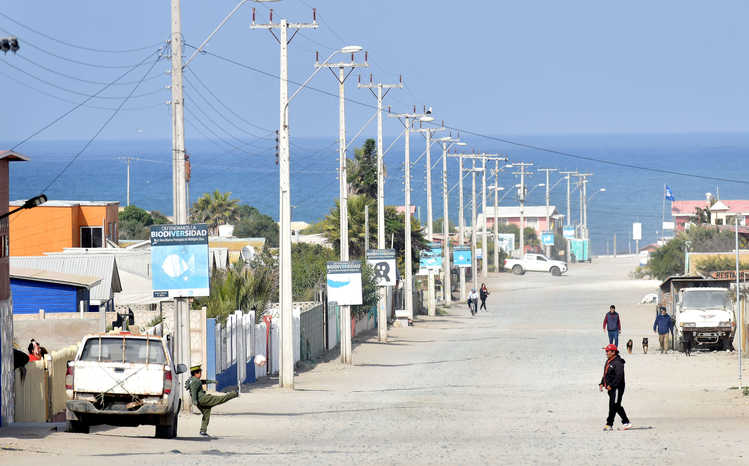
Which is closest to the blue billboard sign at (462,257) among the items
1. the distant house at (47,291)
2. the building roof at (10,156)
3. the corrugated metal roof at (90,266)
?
the corrugated metal roof at (90,266)

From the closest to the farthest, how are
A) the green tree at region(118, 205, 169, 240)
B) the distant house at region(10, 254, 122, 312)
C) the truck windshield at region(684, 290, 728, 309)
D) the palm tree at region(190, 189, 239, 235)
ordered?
the truck windshield at region(684, 290, 728, 309) → the distant house at region(10, 254, 122, 312) → the green tree at region(118, 205, 169, 240) → the palm tree at region(190, 189, 239, 235)

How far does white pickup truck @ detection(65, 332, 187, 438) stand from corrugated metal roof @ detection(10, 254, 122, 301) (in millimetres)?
23881

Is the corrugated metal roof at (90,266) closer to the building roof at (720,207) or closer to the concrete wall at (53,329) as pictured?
the concrete wall at (53,329)

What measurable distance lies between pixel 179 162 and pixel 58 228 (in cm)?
3480

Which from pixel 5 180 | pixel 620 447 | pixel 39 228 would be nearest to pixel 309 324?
pixel 39 228

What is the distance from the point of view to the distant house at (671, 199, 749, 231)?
121 m

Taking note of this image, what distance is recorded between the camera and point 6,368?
2386 centimetres

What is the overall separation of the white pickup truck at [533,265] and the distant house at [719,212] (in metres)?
15.1

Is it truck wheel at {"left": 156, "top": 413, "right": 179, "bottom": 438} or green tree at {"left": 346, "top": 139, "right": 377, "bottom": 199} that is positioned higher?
green tree at {"left": 346, "top": 139, "right": 377, "bottom": 199}

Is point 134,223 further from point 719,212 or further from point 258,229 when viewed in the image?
point 719,212

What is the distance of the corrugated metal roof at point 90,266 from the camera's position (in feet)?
149

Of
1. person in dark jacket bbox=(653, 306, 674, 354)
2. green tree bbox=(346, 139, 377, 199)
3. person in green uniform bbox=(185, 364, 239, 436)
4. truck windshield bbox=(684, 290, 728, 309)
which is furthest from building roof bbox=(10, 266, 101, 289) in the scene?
green tree bbox=(346, 139, 377, 199)

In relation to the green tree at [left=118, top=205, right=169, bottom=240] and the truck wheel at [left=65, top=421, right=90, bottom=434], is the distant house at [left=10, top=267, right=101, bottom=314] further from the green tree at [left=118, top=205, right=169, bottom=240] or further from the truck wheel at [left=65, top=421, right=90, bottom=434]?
the green tree at [left=118, top=205, right=169, bottom=240]

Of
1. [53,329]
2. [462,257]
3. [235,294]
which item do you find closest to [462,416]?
[53,329]
